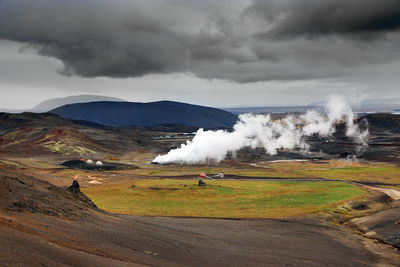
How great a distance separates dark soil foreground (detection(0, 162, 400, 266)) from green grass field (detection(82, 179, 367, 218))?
11.6 m

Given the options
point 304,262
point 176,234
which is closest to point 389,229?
point 304,262

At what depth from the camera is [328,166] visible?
170m

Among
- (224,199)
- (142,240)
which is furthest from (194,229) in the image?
(224,199)

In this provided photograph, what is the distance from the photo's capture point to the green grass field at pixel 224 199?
6556 centimetres

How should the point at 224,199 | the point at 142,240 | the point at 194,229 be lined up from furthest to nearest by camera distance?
1. the point at 224,199
2. the point at 194,229
3. the point at 142,240

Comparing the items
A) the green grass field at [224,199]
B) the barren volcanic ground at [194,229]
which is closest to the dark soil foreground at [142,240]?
the barren volcanic ground at [194,229]

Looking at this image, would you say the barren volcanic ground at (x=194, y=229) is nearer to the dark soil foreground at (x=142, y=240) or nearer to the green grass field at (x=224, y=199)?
the dark soil foreground at (x=142, y=240)

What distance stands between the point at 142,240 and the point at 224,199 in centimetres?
4857

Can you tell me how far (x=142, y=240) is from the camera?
119 ft

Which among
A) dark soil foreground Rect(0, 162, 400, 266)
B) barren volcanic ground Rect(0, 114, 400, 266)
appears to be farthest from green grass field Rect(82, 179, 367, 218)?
dark soil foreground Rect(0, 162, 400, 266)

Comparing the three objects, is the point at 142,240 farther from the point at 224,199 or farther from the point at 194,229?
the point at 224,199

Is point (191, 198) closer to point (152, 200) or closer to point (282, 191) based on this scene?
point (152, 200)

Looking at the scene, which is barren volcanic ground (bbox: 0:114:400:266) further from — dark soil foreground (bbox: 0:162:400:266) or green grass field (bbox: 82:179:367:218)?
green grass field (bbox: 82:179:367:218)

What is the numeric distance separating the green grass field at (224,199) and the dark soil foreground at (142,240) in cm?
1160
